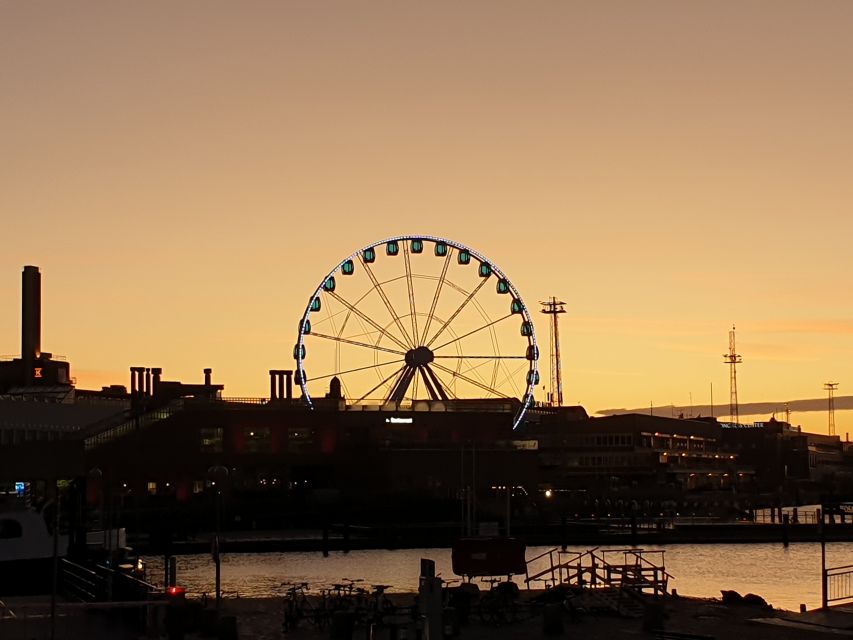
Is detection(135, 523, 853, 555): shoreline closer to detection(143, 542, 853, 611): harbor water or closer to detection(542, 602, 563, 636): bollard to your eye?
detection(143, 542, 853, 611): harbor water

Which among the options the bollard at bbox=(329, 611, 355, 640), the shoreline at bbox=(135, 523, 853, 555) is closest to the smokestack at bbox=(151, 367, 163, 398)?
the shoreline at bbox=(135, 523, 853, 555)

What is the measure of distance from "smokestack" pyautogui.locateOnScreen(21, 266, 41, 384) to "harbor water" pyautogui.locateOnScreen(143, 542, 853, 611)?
58.6 meters

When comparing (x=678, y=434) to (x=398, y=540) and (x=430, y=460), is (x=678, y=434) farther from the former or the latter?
(x=398, y=540)

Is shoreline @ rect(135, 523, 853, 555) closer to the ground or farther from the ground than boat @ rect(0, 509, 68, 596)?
closer to the ground

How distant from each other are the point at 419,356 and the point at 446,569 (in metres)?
26.5

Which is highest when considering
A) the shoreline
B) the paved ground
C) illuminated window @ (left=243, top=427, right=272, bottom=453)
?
illuminated window @ (left=243, top=427, right=272, bottom=453)

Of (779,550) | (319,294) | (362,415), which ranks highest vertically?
(319,294)

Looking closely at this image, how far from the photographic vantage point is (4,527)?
43656mm

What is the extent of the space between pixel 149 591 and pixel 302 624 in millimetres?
6436

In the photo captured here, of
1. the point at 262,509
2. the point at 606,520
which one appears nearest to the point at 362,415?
the point at 262,509

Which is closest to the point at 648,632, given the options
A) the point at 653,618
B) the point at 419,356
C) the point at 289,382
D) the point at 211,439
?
the point at 653,618

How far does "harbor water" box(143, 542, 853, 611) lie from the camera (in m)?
66.5

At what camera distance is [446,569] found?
79625 mm

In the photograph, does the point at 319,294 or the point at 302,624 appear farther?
the point at 319,294
